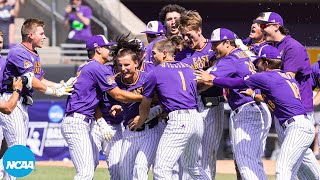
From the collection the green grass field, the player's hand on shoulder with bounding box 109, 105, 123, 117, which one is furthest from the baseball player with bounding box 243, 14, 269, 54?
the green grass field

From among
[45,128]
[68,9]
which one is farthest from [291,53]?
[68,9]

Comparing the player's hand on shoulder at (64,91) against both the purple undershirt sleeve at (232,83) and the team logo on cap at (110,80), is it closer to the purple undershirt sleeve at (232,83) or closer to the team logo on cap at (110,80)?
the team logo on cap at (110,80)

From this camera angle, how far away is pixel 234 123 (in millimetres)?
11445

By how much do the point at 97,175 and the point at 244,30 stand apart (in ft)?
27.5

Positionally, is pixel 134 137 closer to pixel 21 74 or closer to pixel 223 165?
pixel 21 74

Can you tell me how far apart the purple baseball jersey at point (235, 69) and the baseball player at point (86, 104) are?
102cm

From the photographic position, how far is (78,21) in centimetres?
2059

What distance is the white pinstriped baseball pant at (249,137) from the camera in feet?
36.6

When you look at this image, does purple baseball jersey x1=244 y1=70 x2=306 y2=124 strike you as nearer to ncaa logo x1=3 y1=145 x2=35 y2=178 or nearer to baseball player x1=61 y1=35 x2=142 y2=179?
baseball player x1=61 y1=35 x2=142 y2=179

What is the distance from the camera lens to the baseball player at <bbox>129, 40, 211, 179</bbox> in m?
10.6

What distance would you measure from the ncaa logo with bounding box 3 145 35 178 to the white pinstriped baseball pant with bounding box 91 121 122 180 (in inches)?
38.9

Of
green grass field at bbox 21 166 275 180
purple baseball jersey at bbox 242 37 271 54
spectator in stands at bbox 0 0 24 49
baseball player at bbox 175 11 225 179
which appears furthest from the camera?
spectator in stands at bbox 0 0 24 49

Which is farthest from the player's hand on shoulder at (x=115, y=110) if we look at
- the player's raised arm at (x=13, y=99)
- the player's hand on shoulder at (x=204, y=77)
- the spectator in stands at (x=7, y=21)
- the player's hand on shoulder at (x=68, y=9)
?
the player's hand on shoulder at (x=68, y=9)

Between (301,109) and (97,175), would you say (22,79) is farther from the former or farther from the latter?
(97,175)
